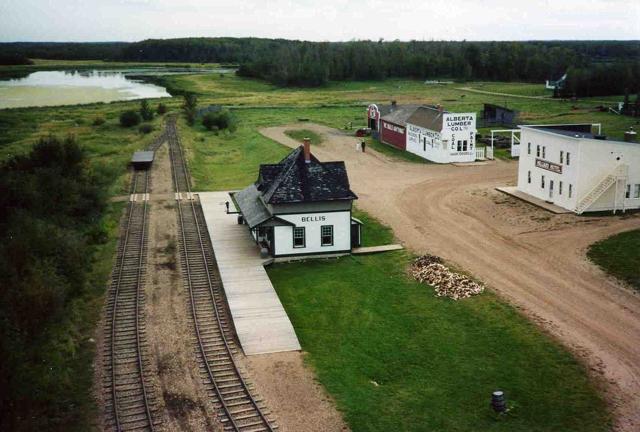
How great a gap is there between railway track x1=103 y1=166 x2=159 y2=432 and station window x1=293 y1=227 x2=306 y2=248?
26.9 feet

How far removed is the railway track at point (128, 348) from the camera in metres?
20.2

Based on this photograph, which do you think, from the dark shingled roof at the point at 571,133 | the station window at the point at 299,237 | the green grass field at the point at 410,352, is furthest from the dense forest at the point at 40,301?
the dark shingled roof at the point at 571,133

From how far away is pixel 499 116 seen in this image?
83812 mm

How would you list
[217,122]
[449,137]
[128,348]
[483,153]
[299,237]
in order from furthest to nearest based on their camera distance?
1. [217,122]
2. [483,153]
3. [449,137]
4. [299,237]
5. [128,348]

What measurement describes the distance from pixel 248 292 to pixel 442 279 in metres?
9.39

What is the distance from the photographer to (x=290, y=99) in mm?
130750

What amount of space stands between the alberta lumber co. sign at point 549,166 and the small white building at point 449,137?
1542 cm

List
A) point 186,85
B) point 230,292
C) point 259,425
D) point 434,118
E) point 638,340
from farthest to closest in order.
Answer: point 186,85, point 434,118, point 230,292, point 638,340, point 259,425

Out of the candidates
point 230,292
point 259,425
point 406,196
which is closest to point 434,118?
point 406,196

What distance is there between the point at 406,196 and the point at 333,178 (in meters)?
14.2

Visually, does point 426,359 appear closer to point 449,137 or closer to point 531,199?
point 531,199

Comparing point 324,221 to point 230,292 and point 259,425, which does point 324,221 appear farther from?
point 259,425

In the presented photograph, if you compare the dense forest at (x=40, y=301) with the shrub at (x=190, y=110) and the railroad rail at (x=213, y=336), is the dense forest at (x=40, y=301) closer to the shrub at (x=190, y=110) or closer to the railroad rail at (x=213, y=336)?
the railroad rail at (x=213, y=336)

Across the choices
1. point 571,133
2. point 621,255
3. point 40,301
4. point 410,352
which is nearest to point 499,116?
point 571,133
